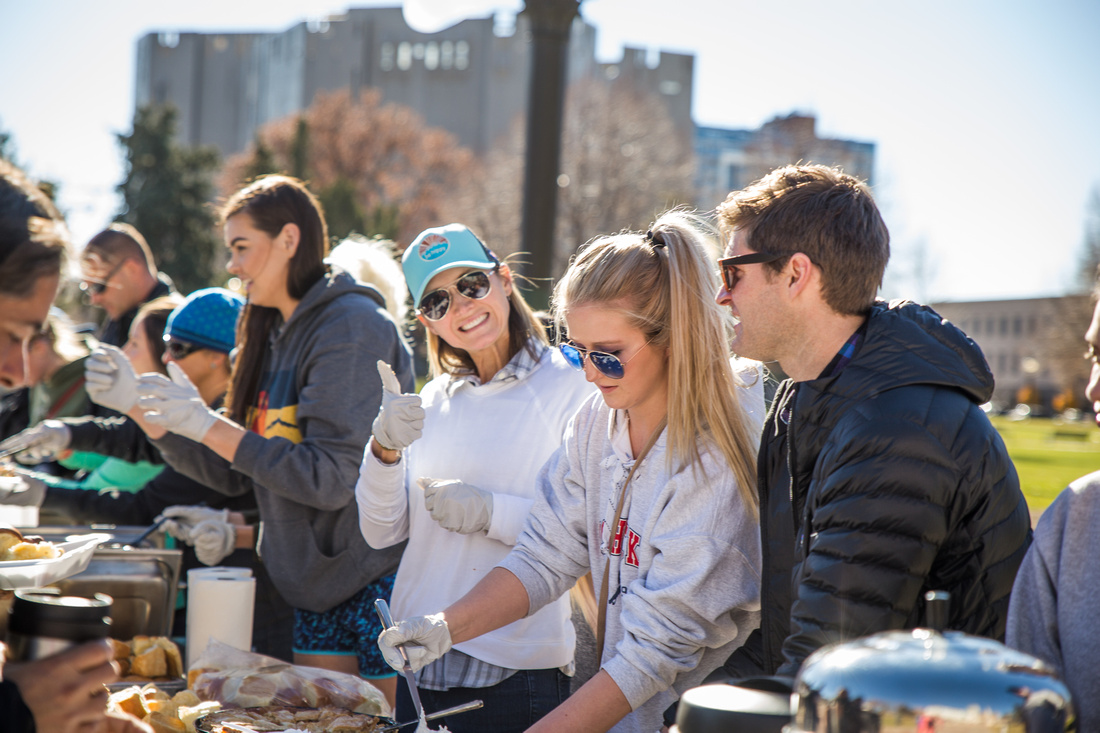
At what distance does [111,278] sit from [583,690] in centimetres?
452

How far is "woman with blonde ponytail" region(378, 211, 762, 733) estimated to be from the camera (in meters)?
1.87

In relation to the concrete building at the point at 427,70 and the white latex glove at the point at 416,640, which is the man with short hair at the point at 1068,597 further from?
the concrete building at the point at 427,70

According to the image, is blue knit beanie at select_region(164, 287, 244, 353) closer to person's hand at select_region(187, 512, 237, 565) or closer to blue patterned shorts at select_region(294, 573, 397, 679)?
person's hand at select_region(187, 512, 237, 565)

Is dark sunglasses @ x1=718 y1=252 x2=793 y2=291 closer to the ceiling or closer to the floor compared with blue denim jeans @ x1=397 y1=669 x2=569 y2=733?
closer to the ceiling

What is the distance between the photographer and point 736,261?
184 centimetres

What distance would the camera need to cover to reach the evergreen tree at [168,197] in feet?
85.9

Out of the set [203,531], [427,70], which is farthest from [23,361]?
[427,70]

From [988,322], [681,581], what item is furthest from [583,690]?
[988,322]

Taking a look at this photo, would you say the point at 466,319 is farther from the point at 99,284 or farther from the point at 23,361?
the point at 99,284

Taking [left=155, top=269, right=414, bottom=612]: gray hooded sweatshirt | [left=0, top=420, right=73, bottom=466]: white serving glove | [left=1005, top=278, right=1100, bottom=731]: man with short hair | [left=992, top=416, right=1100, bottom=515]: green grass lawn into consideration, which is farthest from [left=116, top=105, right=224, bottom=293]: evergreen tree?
[left=1005, top=278, right=1100, bottom=731]: man with short hair

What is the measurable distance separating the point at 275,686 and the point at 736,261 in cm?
143

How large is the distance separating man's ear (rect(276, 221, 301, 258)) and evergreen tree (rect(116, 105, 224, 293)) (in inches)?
946

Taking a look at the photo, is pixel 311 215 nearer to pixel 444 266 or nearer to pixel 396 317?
pixel 396 317

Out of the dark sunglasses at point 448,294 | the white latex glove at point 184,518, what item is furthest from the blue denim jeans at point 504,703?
the white latex glove at point 184,518
